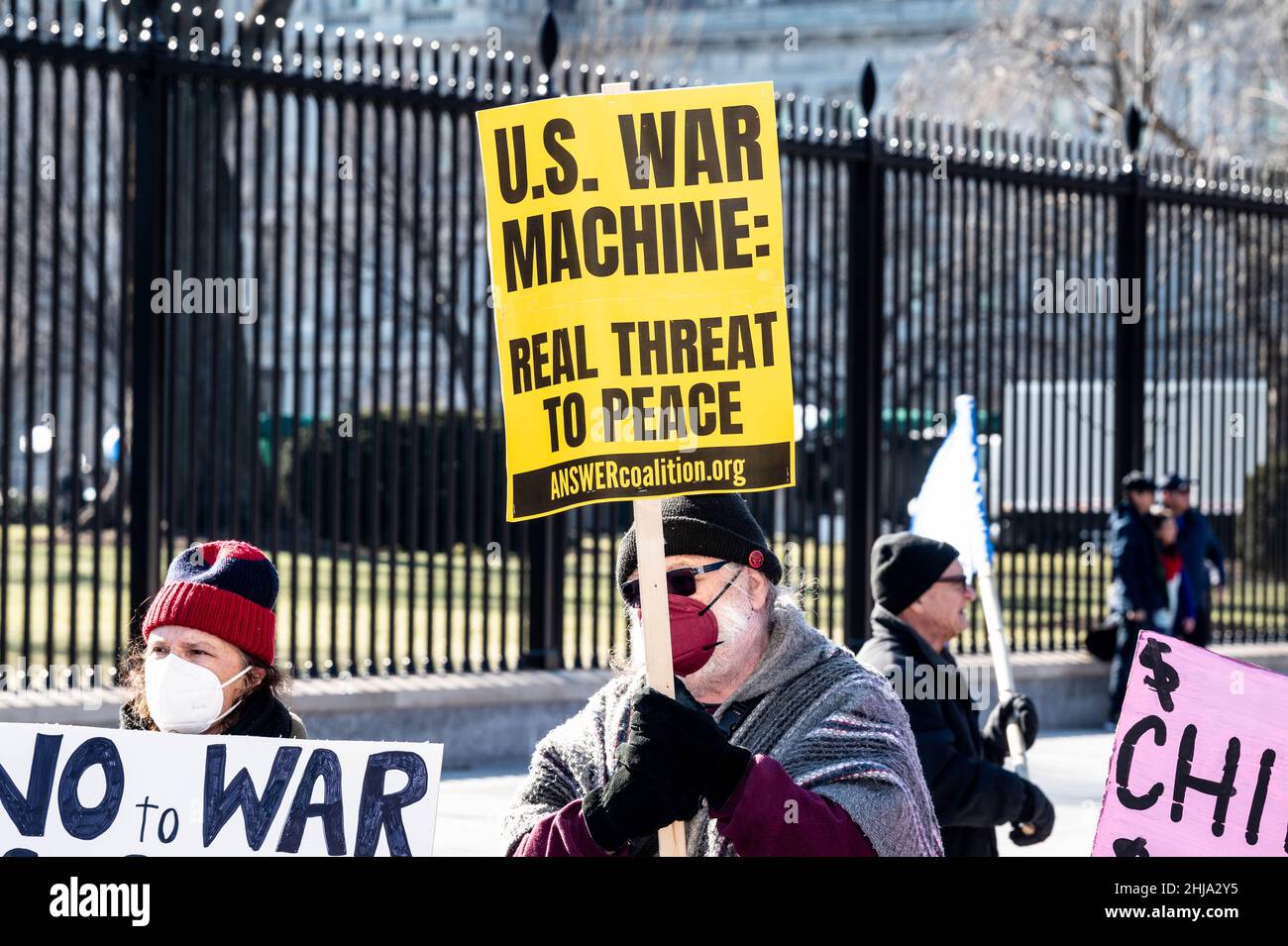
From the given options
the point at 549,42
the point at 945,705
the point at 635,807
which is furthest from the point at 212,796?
the point at 549,42

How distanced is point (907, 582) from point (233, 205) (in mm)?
4815

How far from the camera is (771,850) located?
285cm

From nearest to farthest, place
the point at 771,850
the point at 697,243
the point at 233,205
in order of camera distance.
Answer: the point at 771,850
the point at 697,243
the point at 233,205

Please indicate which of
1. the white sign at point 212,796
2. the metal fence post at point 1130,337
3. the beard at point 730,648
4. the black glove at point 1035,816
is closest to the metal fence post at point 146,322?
the black glove at point 1035,816

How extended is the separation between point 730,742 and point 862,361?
732 cm

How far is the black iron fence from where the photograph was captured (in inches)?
326

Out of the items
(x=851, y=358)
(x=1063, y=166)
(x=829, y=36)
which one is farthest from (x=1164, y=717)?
(x=829, y=36)

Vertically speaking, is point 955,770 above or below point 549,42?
below

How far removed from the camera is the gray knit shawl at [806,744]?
9.95 feet

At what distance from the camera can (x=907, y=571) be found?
5051 mm

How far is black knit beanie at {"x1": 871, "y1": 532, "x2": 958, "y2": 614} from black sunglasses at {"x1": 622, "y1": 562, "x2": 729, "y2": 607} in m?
1.81

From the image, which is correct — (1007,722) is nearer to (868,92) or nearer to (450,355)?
(450,355)

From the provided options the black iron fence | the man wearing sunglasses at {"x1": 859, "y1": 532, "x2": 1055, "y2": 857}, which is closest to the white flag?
the man wearing sunglasses at {"x1": 859, "y1": 532, "x2": 1055, "y2": 857}
